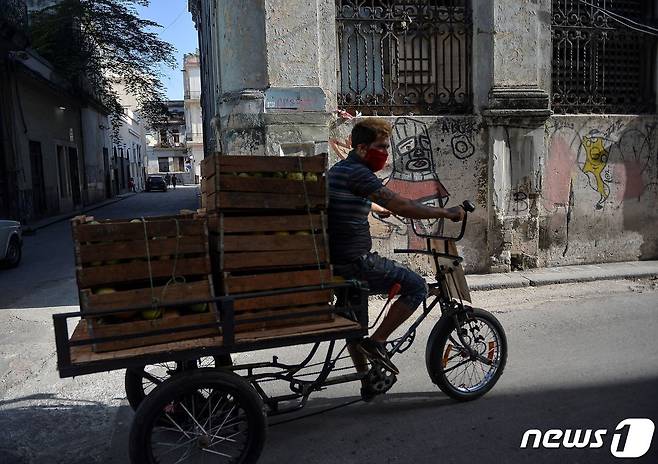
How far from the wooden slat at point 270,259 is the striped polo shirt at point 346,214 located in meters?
0.33

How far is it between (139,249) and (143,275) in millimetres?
140

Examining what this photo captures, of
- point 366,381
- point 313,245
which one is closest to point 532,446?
point 366,381

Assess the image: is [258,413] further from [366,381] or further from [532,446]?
[532,446]

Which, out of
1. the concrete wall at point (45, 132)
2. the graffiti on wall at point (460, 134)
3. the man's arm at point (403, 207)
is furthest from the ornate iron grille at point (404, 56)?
the concrete wall at point (45, 132)

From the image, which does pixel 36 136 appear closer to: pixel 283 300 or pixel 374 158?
pixel 374 158

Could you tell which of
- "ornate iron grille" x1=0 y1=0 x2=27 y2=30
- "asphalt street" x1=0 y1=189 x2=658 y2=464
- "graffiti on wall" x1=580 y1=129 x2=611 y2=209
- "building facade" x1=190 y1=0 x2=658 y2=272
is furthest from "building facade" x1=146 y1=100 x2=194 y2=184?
"asphalt street" x1=0 y1=189 x2=658 y2=464

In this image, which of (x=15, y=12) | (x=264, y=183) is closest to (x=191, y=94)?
(x=15, y=12)

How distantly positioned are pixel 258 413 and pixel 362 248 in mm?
1239

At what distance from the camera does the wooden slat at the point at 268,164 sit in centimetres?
306

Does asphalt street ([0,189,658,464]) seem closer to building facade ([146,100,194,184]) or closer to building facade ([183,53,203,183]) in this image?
building facade ([183,53,203,183])

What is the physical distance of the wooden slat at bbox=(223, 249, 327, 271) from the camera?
3004 mm

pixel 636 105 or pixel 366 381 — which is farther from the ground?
pixel 636 105

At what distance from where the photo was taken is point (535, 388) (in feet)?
13.7

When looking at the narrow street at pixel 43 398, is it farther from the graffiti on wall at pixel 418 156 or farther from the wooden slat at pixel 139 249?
the graffiti on wall at pixel 418 156
